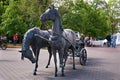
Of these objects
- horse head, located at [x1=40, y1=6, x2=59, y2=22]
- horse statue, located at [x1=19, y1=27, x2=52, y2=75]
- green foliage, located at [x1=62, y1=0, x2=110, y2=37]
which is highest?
horse head, located at [x1=40, y1=6, x2=59, y2=22]

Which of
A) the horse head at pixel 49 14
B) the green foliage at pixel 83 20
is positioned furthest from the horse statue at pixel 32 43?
the green foliage at pixel 83 20

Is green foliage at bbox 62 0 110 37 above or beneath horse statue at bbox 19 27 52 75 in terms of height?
beneath

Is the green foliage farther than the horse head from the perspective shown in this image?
Answer: Yes

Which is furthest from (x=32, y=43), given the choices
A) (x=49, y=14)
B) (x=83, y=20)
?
(x=83, y=20)

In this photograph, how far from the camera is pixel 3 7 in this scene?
48.3 meters

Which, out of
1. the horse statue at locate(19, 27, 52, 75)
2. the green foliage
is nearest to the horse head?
the horse statue at locate(19, 27, 52, 75)

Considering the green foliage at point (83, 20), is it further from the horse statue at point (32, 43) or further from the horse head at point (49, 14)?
the horse head at point (49, 14)

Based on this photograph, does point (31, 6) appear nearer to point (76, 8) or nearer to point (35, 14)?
point (35, 14)

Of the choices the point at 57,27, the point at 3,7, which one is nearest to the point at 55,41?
the point at 57,27

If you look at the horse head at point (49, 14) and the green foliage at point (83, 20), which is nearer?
the horse head at point (49, 14)

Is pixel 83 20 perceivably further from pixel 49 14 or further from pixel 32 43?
pixel 49 14

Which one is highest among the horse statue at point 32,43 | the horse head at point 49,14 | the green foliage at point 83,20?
the horse head at point 49,14

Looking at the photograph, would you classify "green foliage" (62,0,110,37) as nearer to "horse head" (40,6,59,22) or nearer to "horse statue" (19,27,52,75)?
"horse statue" (19,27,52,75)

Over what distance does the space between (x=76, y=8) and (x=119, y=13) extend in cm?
3847
